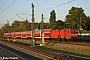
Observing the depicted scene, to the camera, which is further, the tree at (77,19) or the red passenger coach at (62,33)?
the tree at (77,19)

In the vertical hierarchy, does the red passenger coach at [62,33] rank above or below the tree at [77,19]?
below

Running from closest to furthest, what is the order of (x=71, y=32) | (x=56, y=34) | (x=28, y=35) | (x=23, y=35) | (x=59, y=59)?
(x=59, y=59) → (x=71, y=32) → (x=56, y=34) → (x=28, y=35) → (x=23, y=35)

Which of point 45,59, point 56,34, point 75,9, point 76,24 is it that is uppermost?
point 75,9

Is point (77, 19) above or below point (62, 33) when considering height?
above

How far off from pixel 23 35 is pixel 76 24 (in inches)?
1075

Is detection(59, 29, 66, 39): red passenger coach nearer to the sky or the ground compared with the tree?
nearer to the ground

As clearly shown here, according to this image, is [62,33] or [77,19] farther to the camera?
[77,19]

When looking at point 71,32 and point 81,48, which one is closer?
point 81,48

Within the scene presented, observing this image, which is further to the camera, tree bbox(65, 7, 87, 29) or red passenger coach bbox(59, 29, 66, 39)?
tree bbox(65, 7, 87, 29)

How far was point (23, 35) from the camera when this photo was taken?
73.8m

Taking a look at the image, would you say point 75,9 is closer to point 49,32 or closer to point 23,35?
point 23,35

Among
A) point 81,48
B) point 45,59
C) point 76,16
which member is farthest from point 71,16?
point 45,59

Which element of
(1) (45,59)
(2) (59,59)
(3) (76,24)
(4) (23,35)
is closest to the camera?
(2) (59,59)

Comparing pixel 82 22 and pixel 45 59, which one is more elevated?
pixel 82 22
